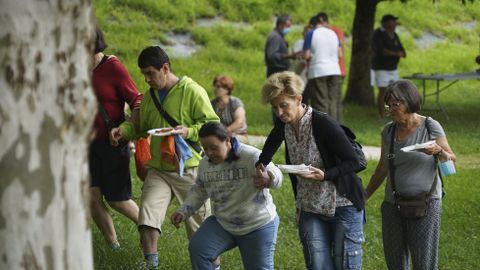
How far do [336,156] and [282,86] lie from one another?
52 centimetres

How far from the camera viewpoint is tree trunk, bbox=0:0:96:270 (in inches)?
147

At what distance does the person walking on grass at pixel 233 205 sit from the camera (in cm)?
669

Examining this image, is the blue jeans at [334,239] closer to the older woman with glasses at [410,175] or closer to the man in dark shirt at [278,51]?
A: the older woman with glasses at [410,175]

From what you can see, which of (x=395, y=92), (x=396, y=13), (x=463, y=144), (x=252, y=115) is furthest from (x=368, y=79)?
(x=395, y=92)

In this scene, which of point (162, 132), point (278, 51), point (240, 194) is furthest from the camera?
point (278, 51)

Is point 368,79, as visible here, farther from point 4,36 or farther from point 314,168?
point 4,36

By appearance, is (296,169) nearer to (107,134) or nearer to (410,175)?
(410,175)

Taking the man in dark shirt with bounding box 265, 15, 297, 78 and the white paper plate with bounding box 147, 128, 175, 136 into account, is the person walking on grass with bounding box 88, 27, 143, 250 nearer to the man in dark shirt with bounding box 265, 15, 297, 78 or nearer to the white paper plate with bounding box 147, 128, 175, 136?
the white paper plate with bounding box 147, 128, 175, 136

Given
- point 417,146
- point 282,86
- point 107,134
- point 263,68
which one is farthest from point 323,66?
point 282,86

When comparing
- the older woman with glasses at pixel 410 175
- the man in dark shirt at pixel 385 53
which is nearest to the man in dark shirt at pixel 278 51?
the man in dark shirt at pixel 385 53

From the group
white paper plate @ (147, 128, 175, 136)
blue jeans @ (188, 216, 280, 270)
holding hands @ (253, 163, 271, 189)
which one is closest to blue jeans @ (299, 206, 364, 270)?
blue jeans @ (188, 216, 280, 270)

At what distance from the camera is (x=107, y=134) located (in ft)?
27.3

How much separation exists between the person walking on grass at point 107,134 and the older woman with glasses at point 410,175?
1993 mm

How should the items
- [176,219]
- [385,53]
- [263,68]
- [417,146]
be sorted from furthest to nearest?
[263,68] < [385,53] < [176,219] < [417,146]
